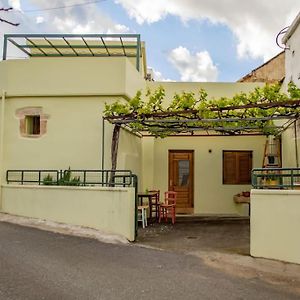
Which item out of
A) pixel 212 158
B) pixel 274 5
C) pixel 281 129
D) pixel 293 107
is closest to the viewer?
pixel 293 107

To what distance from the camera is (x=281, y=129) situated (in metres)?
13.1

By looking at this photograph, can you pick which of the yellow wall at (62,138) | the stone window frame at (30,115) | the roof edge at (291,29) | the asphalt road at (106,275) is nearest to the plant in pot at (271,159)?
the roof edge at (291,29)

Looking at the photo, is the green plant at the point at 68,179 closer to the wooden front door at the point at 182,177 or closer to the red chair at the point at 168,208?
the red chair at the point at 168,208

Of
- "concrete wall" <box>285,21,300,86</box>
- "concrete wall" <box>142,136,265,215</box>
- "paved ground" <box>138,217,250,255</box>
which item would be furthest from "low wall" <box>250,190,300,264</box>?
"concrete wall" <box>142,136,265,215</box>

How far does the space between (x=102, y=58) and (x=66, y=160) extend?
9.86ft

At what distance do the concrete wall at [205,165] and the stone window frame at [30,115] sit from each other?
171 inches

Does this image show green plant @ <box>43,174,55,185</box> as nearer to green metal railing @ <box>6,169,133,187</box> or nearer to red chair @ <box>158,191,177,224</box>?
green metal railing @ <box>6,169,133,187</box>

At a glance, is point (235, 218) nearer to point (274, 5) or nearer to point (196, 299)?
point (274, 5)

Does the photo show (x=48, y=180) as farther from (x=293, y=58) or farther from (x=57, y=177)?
(x=293, y=58)

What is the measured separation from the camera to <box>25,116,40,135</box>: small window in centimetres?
1179

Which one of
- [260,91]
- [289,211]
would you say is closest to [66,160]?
[260,91]

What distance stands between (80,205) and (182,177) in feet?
19.7

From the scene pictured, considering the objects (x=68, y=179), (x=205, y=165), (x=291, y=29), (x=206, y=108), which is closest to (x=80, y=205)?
(x=68, y=179)

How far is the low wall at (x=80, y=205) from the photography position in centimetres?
930
